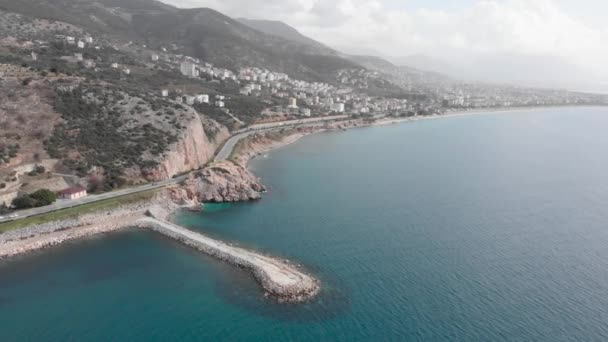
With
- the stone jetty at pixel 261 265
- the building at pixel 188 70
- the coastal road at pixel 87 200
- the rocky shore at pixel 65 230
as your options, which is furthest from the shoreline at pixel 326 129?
the building at pixel 188 70

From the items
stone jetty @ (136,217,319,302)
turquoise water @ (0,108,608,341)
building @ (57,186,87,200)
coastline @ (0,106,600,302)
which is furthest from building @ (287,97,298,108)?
stone jetty @ (136,217,319,302)

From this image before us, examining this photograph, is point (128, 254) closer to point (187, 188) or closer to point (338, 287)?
point (187, 188)

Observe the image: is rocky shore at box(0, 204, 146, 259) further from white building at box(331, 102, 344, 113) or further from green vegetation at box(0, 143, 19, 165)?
white building at box(331, 102, 344, 113)

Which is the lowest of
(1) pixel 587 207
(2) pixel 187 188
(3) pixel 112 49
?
(1) pixel 587 207

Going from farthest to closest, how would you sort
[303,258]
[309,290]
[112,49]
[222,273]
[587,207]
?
[112,49], [587,207], [303,258], [222,273], [309,290]

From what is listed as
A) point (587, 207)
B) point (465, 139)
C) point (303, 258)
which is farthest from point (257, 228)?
point (465, 139)

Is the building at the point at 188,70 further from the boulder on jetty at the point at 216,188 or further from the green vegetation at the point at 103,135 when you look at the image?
the boulder on jetty at the point at 216,188

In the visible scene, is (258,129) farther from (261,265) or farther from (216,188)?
(261,265)
